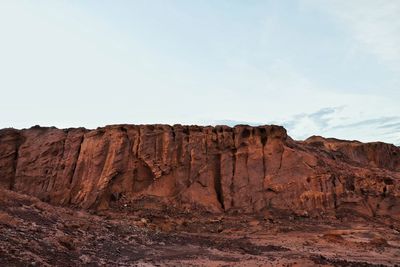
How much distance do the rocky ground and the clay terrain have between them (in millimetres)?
136

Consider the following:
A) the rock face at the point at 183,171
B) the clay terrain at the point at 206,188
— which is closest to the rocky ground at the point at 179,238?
the clay terrain at the point at 206,188

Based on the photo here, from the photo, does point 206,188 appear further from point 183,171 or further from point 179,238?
point 179,238

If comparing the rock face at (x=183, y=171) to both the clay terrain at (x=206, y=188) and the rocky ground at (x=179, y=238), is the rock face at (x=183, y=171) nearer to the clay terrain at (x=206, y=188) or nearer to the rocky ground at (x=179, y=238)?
the clay terrain at (x=206, y=188)

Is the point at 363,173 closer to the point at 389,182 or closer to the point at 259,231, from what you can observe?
the point at 389,182

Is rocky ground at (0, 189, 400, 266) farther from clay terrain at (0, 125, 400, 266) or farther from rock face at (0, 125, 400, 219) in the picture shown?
rock face at (0, 125, 400, 219)

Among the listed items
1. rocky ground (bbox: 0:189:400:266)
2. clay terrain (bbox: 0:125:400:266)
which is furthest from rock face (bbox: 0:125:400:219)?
rocky ground (bbox: 0:189:400:266)

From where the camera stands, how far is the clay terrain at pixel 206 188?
1101 inches

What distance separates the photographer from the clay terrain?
28.0m

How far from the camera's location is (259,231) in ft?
98.3

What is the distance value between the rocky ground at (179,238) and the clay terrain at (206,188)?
136 mm

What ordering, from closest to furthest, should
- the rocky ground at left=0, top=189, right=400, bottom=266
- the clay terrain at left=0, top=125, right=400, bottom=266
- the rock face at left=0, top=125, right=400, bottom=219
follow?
the rocky ground at left=0, top=189, right=400, bottom=266, the clay terrain at left=0, top=125, right=400, bottom=266, the rock face at left=0, top=125, right=400, bottom=219

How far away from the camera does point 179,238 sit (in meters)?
26.7

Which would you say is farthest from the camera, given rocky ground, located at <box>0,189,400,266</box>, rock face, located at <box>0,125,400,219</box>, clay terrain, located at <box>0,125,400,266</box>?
rock face, located at <box>0,125,400,219</box>

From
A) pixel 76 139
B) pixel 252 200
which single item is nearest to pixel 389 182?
pixel 252 200
